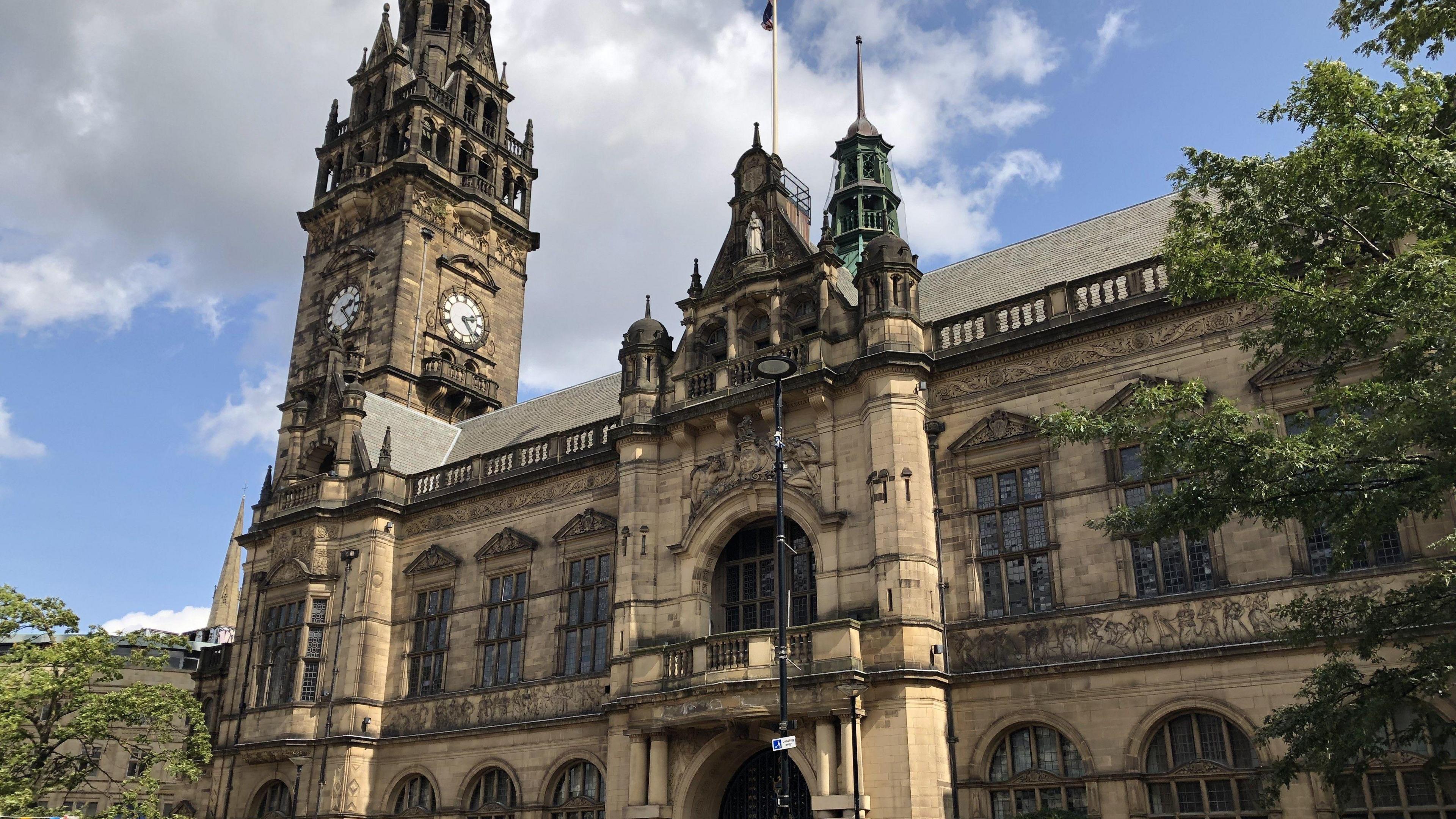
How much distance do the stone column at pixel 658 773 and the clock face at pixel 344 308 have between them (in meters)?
29.5

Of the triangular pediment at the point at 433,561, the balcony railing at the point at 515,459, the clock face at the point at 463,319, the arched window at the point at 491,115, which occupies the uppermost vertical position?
the arched window at the point at 491,115

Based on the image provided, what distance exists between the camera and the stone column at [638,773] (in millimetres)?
25438

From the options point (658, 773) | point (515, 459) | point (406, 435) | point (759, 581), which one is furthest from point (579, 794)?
point (406, 435)

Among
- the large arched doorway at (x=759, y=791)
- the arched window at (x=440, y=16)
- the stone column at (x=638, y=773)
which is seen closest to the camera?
the large arched doorway at (x=759, y=791)

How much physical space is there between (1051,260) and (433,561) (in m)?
19.7

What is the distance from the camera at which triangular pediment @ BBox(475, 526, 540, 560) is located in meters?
32.3

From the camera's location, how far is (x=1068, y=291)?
24812 mm

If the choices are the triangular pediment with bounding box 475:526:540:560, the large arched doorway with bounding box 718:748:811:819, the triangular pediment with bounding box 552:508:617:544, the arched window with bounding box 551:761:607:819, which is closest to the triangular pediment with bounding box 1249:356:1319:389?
the large arched doorway with bounding box 718:748:811:819

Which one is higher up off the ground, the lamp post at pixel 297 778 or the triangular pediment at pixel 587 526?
the triangular pediment at pixel 587 526

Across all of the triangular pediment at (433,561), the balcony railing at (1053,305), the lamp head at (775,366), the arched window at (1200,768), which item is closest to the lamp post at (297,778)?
the triangular pediment at (433,561)

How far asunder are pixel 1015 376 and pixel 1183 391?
960 cm

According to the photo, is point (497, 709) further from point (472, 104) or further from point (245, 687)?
point (472, 104)

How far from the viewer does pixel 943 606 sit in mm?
24219

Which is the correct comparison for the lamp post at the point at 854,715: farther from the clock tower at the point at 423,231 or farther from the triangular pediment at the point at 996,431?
the clock tower at the point at 423,231
